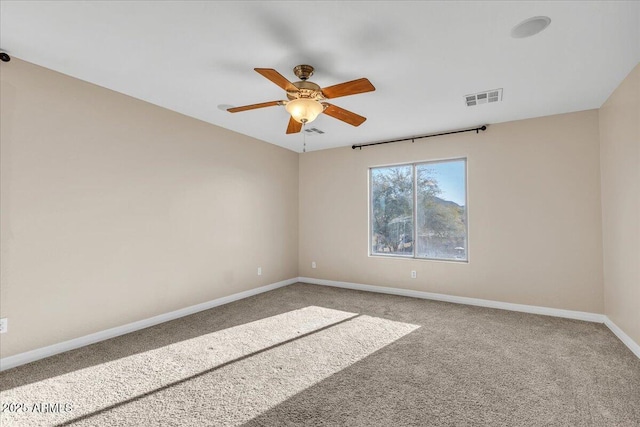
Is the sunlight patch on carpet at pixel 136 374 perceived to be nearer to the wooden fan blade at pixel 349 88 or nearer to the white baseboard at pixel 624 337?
the wooden fan blade at pixel 349 88

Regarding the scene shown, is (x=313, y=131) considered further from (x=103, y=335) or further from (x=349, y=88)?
(x=103, y=335)

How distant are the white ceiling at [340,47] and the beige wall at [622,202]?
0.81 ft

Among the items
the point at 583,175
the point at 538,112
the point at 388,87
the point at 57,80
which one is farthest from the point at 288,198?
the point at 583,175

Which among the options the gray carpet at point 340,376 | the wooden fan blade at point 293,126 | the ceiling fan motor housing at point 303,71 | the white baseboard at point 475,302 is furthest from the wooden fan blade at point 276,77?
the white baseboard at point 475,302

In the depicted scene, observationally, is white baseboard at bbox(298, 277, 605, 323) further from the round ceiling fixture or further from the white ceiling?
the round ceiling fixture

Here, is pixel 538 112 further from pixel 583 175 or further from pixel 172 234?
pixel 172 234

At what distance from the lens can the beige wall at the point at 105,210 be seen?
2592 millimetres

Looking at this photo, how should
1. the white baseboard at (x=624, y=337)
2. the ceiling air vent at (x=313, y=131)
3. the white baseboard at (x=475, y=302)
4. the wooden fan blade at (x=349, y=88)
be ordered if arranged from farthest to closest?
the ceiling air vent at (x=313, y=131)
the white baseboard at (x=475, y=302)
the white baseboard at (x=624, y=337)
the wooden fan blade at (x=349, y=88)

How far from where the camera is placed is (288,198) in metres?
5.75

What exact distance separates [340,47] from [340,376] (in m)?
2.56

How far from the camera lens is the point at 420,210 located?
16.1 ft

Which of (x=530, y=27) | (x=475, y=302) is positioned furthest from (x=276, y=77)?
(x=475, y=302)

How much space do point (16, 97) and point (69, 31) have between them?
909 millimetres

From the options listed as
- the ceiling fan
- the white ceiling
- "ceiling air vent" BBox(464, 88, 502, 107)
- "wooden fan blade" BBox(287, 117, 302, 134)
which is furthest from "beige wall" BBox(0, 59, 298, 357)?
"ceiling air vent" BBox(464, 88, 502, 107)
